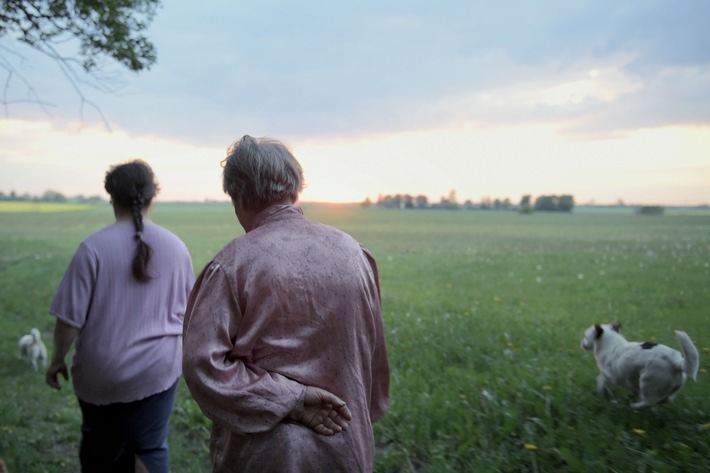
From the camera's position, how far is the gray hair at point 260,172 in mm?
1972

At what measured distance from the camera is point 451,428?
3.91 meters

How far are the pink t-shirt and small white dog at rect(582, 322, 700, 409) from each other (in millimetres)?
2503

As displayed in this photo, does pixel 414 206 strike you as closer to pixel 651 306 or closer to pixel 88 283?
pixel 651 306

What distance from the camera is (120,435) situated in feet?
9.58

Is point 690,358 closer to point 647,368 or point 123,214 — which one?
point 647,368

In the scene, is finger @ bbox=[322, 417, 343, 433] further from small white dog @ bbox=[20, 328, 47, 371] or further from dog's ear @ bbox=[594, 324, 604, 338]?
small white dog @ bbox=[20, 328, 47, 371]

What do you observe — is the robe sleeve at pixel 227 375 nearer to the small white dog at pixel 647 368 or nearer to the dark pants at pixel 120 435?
the dark pants at pixel 120 435

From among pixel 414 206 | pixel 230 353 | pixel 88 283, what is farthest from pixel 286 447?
pixel 414 206

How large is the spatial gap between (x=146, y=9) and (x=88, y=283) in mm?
4719

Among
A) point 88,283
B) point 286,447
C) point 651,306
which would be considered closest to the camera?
point 286,447

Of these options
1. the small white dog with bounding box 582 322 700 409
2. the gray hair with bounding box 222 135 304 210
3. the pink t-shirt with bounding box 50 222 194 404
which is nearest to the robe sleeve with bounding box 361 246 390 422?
the gray hair with bounding box 222 135 304 210

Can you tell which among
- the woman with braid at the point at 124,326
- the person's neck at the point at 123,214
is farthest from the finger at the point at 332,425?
the person's neck at the point at 123,214

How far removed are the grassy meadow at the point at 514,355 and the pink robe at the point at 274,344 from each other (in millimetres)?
1920

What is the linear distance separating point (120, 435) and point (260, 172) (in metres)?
1.72
